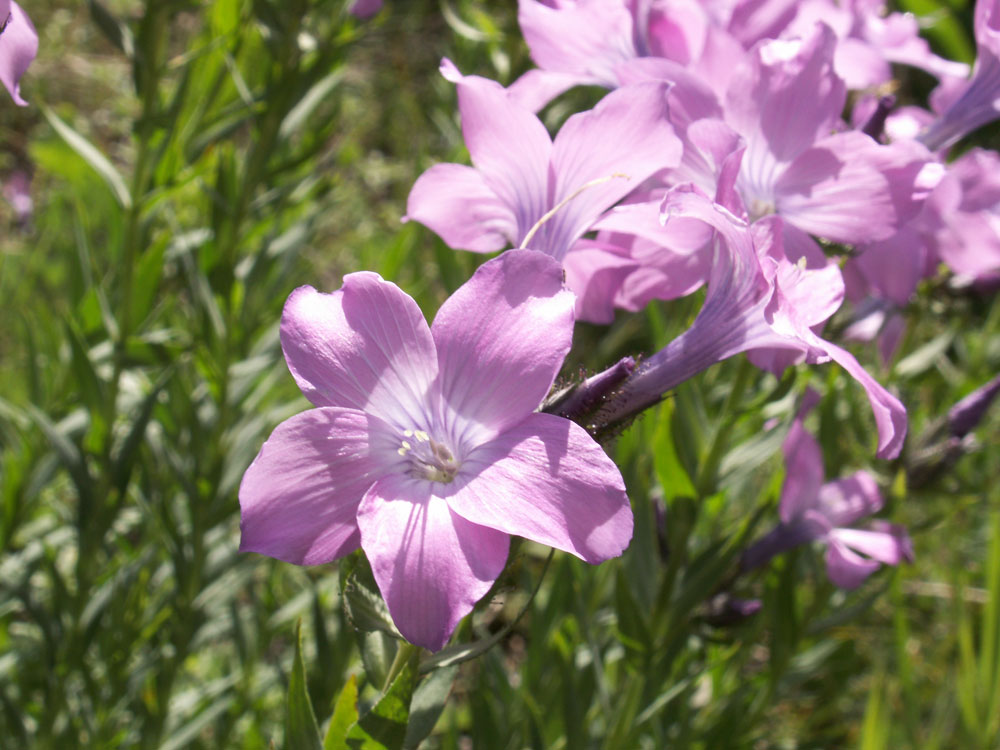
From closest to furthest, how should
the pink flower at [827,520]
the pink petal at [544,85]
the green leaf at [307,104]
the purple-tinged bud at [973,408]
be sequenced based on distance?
the pink petal at [544,85], the pink flower at [827,520], the purple-tinged bud at [973,408], the green leaf at [307,104]

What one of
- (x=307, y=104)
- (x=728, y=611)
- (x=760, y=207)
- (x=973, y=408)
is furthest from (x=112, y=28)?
(x=973, y=408)

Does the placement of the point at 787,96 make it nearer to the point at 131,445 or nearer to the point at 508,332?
the point at 508,332

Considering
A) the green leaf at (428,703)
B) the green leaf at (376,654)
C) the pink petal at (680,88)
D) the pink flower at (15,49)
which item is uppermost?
the pink flower at (15,49)

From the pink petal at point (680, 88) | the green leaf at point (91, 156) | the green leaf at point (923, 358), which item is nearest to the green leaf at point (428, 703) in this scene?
the pink petal at point (680, 88)

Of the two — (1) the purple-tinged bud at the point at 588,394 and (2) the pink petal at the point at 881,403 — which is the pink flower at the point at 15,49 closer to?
(1) the purple-tinged bud at the point at 588,394

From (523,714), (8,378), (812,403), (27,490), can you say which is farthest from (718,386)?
(8,378)

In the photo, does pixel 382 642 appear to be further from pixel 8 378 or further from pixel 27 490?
pixel 8 378
